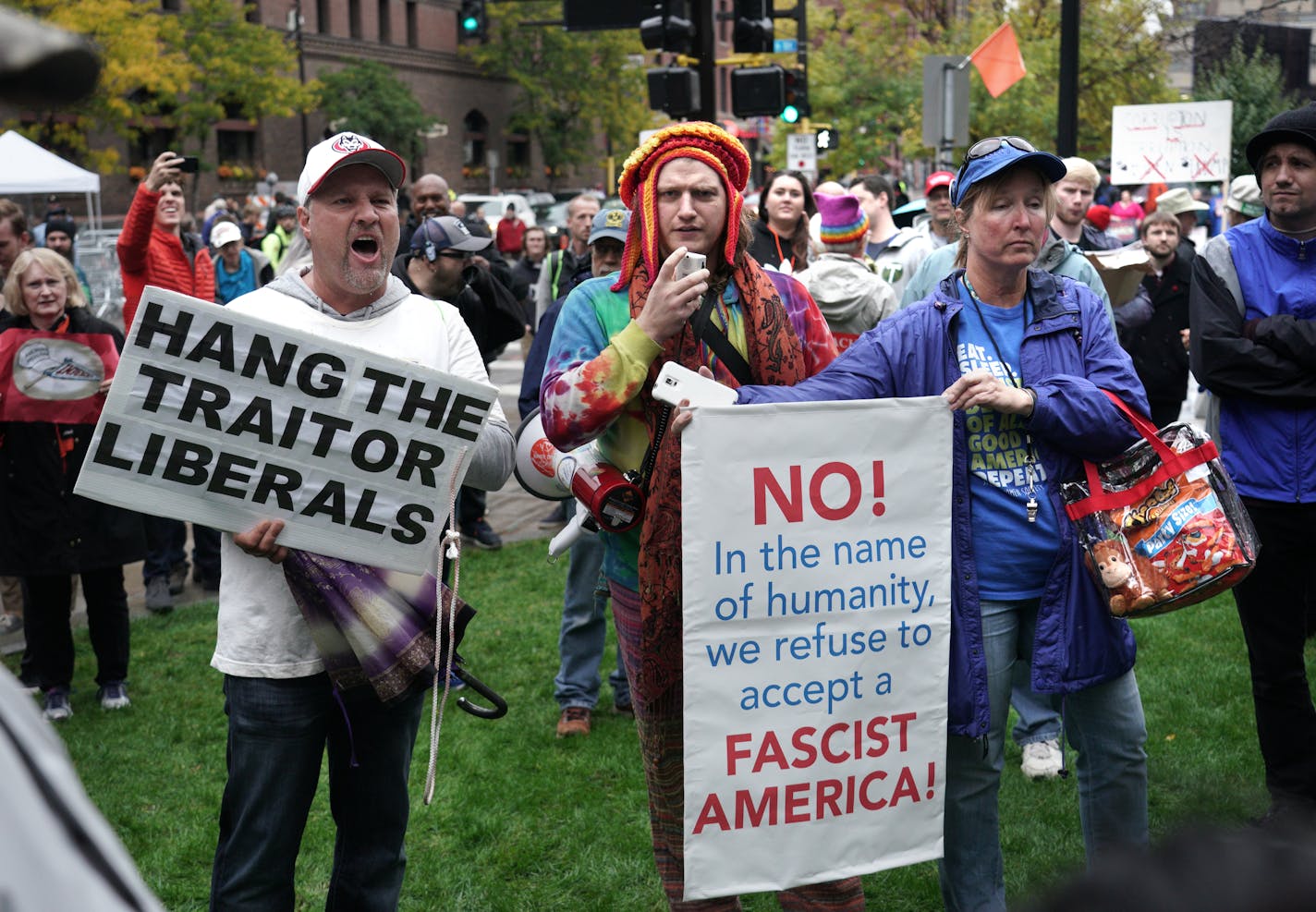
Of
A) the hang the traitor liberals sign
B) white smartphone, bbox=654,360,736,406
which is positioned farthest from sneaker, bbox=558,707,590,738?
white smartphone, bbox=654,360,736,406

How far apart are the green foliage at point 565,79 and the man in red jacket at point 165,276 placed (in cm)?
4927

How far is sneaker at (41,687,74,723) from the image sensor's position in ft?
21.5

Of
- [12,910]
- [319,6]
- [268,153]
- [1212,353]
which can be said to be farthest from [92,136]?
[12,910]

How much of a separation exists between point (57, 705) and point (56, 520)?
89 centimetres

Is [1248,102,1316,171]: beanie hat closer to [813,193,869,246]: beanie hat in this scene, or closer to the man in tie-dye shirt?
the man in tie-dye shirt

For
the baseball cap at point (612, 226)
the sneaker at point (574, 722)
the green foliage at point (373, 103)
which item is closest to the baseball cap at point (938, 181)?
the baseball cap at point (612, 226)

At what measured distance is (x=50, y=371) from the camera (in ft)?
20.8

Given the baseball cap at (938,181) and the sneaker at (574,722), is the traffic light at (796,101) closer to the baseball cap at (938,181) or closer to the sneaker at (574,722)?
the baseball cap at (938,181)

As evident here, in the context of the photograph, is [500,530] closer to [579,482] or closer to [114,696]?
[114,696]

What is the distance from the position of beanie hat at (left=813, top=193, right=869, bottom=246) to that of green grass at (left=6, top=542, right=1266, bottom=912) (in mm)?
2421

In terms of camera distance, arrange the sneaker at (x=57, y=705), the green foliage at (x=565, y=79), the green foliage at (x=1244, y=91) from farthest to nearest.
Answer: the green foliage at (x=565, y=79) → the green foliage at (x=1244, y=91) → the sneaker at (x=57, y=705)

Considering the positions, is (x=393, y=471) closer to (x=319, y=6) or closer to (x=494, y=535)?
(x=494, y=535)

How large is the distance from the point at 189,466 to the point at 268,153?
49753mm

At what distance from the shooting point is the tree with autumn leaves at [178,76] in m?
31.0
